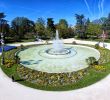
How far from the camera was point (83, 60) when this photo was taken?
1329 inches

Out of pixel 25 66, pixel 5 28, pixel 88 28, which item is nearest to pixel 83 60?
pixel 25 66

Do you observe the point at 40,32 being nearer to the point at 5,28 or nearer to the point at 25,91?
the point at 5,28

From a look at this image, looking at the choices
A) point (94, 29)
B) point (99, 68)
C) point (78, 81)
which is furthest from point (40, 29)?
point (78, 81)

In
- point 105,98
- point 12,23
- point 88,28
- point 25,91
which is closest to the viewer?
point 105,98

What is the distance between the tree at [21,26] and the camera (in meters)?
70.8

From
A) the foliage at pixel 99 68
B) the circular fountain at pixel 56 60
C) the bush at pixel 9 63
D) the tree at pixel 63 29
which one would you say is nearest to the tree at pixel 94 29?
the tree at pixel 63 29

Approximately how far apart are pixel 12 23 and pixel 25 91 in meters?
56.1

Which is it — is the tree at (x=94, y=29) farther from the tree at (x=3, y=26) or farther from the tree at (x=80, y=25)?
the tree at (x=3, y=26)

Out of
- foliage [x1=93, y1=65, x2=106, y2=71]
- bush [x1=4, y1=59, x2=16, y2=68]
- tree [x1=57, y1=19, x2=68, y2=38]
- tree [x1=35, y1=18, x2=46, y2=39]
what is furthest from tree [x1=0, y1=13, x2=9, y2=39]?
foliage [x1=93, y1=65, x2=106, y2=71]

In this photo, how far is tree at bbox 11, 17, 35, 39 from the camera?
7081 centimetres

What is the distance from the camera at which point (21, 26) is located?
74.3m

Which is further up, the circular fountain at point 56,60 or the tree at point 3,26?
the tree at point 3,26

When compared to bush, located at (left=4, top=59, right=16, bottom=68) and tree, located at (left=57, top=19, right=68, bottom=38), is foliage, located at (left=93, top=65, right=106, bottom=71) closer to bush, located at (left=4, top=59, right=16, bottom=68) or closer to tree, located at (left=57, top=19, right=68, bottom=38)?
bush, located at (left=4, top=59, right=16, bottom=68)

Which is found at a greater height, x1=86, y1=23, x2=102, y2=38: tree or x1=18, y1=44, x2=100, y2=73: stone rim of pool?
x1=86, y1=23, x2=102, y2=38: tree
